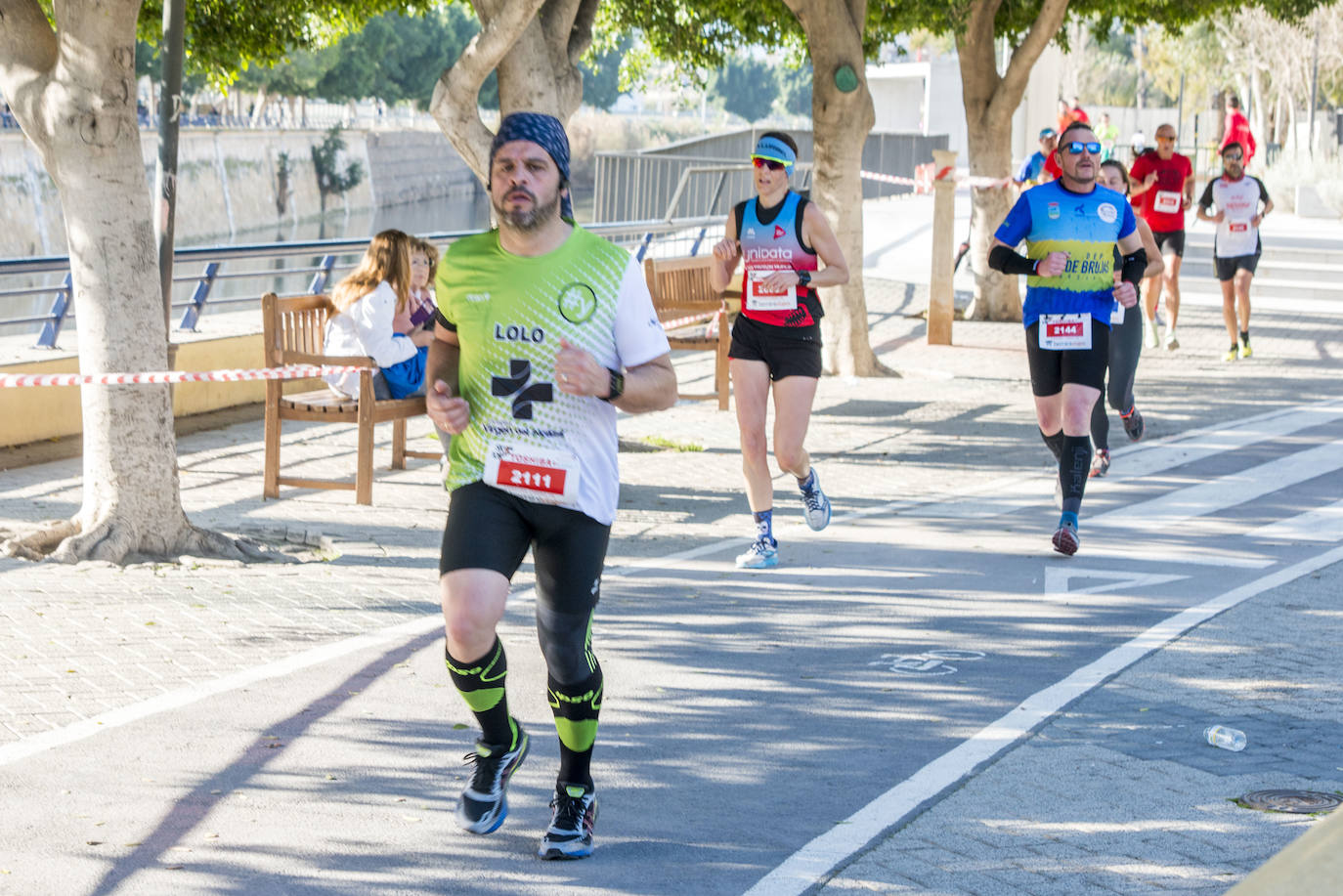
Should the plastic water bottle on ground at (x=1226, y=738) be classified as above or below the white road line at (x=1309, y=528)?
above

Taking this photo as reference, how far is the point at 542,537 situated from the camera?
454 cm

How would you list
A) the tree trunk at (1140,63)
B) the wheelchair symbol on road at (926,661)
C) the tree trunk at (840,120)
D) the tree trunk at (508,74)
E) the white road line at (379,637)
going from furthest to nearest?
1. the tree trunk at (1140,63)
2. the tree trunk at (840,120)
3. the tree trunk at (508,74)
4. the wheelchair symbol on road at (926,661)
5. the white road line at (379,637)

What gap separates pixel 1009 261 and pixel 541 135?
14.7 feet

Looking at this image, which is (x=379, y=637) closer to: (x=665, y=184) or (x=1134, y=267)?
(x=1134, y=267)

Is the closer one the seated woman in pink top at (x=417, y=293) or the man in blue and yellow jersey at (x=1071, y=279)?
the man in blue and yellow jersey at (x=1071, y=279)

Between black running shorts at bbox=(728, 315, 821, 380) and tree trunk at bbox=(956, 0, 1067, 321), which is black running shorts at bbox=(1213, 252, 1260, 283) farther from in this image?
black running shorts at bbox=(728, 315, 821, 380)

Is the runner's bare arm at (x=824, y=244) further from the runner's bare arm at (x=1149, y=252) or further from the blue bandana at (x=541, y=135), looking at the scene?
the blue bandana at (x=541, y=135)

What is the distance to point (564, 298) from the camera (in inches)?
175

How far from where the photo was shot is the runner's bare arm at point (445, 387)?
4.46 meters

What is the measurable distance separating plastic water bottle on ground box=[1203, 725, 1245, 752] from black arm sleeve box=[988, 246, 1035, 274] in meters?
3.34

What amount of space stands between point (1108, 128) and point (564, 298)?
31.7m

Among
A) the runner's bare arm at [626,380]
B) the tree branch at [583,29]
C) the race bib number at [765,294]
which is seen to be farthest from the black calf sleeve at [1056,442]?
the runner's bare arm at [626,380]

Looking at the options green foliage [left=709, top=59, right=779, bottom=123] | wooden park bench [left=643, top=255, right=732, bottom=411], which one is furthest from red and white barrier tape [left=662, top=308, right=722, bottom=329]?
green foliage [left=709, top=59, right=779, bottom=123]

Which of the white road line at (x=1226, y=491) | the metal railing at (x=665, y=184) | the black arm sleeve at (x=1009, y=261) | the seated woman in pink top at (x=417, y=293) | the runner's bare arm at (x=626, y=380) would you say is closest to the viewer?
the runner's bare arm at (x=626, y=380)
